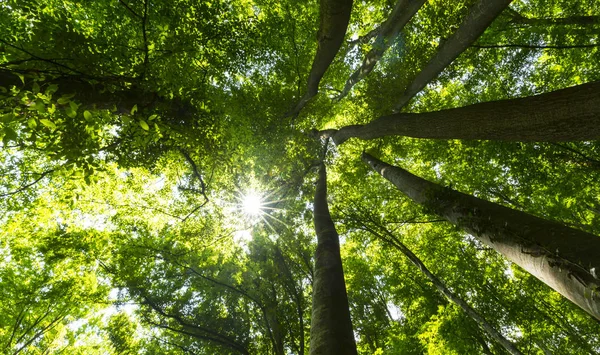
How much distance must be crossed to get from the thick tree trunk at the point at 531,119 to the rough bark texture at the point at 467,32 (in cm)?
373

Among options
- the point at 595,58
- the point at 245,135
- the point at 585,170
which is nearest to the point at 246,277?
the point at 245,135

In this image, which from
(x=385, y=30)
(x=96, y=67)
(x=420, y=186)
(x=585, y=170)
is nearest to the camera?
(x=96, y=67)

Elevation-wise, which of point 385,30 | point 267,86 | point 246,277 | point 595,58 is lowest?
point 246,277

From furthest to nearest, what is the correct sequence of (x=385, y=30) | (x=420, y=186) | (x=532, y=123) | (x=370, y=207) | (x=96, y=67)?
(x=370, y=207) < (x=385, y=30) < (x=420, y=186) < (x=96, y=67) < (x=532, y=123)

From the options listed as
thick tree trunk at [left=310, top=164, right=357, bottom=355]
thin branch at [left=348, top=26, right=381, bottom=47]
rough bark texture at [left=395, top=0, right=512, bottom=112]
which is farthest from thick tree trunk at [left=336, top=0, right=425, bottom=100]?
thick tree trunk at [left=310, top=164, right=357, bottom=355]

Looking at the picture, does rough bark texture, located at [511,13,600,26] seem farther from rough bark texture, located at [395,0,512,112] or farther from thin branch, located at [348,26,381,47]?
thin branch, located at [348,26,381,47]

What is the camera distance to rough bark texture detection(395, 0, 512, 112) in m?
5.62

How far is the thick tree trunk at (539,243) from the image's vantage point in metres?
2.18

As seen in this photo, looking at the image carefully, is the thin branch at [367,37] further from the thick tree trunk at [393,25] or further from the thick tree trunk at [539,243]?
the thick tree trunk at [539,243]

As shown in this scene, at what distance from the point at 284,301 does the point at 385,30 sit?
831cm

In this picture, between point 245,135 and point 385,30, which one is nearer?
point 385,30

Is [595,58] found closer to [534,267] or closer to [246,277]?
[534,267]

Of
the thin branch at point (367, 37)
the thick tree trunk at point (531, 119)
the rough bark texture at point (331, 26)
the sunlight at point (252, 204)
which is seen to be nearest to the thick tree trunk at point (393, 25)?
the thin branch at point (367, 37)

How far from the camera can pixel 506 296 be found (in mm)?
11406
